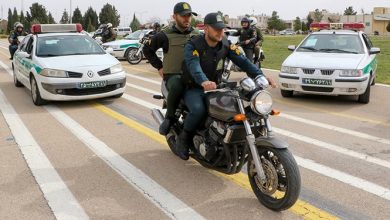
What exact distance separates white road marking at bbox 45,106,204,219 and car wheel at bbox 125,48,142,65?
11888 millimetres

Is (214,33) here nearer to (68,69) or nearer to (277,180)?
(277,180)

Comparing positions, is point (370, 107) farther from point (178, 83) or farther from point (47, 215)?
point (47, 215)

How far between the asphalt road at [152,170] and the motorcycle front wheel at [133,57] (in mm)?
10398

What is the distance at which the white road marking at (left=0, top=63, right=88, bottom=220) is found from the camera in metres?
3.93

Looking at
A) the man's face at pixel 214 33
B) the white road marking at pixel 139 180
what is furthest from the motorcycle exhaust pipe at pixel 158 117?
the man's face at pixel 214 33

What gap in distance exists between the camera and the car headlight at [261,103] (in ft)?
12.2

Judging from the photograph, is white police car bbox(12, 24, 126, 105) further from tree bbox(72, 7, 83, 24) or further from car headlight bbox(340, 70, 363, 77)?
tree bbox(72, 7, 83, 24)

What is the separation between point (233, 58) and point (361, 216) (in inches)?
80.6

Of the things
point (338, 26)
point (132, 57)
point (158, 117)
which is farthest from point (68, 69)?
point (132, 57)

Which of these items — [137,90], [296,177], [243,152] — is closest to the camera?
[296,177]

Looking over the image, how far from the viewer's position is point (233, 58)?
4629 millimetres

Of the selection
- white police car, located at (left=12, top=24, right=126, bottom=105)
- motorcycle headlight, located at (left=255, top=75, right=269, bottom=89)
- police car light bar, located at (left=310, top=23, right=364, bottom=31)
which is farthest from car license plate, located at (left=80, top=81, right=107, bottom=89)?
police car light bar, located at (left=310, top=23, right=364, bottom=31)

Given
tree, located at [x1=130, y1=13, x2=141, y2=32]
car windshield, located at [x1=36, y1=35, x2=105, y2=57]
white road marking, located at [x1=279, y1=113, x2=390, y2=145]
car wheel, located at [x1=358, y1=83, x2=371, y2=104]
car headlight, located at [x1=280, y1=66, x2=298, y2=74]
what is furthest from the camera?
tree, located at [x1=130, y1=13, x2=141, y2=32]

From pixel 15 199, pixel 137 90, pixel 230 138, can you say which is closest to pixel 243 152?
pixel 230 138
